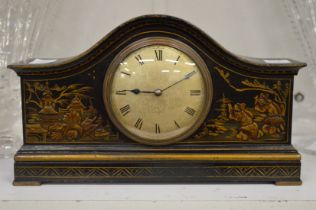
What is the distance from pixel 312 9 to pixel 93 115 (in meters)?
1.14

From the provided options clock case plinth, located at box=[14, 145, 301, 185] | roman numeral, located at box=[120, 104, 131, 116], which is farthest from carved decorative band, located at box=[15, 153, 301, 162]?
roman numeral, located at box=[120, 104, 131, 116]

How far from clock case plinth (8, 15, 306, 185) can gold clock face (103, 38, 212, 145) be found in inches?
1.3

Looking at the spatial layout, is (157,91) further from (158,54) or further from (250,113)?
(250,113)

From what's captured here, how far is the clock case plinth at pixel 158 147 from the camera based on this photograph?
2.21 m

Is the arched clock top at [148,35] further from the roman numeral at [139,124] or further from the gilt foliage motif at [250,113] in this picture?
the roman numeral at [139,124]

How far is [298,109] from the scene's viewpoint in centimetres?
307

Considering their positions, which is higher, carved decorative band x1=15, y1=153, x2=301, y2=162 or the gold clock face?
the gold clock face

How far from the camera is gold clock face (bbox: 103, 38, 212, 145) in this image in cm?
217

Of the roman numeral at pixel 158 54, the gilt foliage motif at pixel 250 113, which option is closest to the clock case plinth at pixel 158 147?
the gilt foliage motif at pixel 250 113

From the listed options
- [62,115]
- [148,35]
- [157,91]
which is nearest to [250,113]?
[157,91]

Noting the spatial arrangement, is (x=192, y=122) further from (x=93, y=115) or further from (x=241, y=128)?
(x=93, y=115)

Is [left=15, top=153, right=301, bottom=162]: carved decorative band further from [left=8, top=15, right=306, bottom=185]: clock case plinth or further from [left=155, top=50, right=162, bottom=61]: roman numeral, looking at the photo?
[left=155, top=50, right=162, bottom=61]: roman numeral

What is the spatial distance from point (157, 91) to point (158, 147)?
198mm
